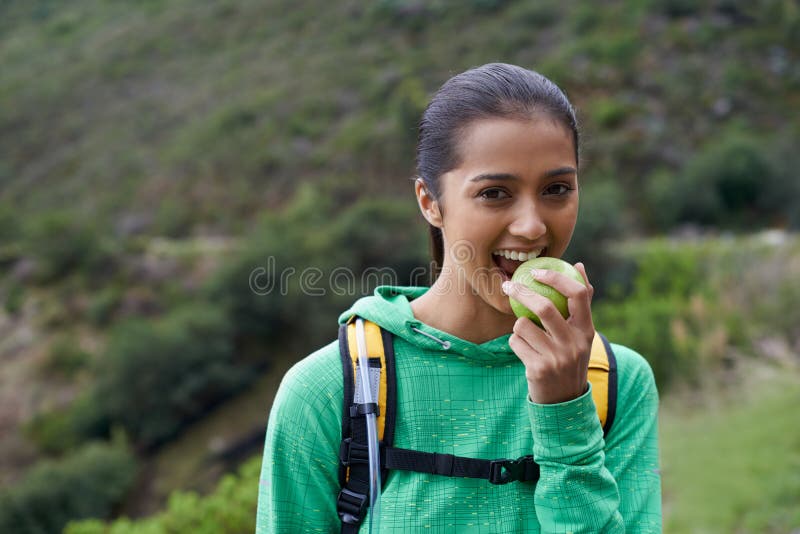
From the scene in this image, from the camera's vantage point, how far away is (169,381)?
22.7 m

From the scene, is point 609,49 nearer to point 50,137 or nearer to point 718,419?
point 718,419

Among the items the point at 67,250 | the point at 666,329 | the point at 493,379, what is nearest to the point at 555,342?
the point at 493,379

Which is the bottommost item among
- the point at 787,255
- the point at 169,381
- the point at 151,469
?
the point at 151,469

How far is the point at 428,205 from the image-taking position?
1.93m

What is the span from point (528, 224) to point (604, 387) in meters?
0.48

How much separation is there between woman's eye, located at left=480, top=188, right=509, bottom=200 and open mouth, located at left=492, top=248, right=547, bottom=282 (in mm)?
149

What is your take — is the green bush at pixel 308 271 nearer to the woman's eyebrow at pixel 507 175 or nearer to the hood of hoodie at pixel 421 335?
the hood of hoodie at pixel 421 335

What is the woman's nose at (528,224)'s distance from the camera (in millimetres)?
1669

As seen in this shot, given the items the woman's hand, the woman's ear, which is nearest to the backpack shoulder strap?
the woman's hand

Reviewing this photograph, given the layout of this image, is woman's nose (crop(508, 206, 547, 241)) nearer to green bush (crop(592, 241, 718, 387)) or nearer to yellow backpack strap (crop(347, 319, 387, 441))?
yellow backpack strap (crop(347, 319, 387, 441))

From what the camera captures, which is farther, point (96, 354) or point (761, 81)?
point (761, 81)

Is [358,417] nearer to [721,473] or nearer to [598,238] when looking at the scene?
[721,473]

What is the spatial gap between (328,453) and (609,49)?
1435 inches

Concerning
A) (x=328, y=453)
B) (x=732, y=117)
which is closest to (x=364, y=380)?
(x=328, y=453)
